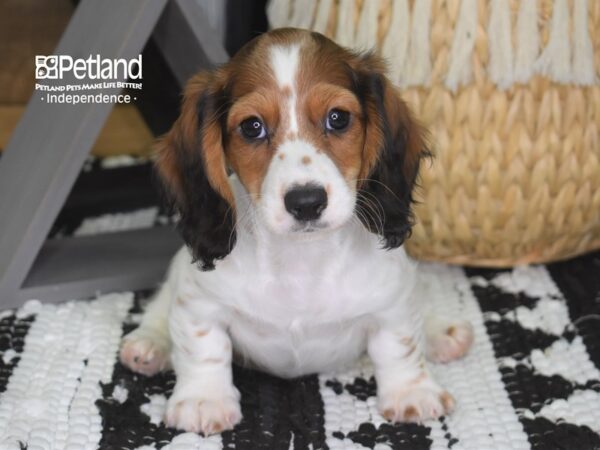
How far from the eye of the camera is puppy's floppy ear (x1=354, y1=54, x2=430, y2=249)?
212cm

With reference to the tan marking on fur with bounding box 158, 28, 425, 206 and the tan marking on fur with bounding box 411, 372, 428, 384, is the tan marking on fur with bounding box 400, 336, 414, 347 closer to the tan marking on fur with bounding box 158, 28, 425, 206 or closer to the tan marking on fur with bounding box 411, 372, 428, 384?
the tan marking on fur with bounding box 411, 372, 428, 384

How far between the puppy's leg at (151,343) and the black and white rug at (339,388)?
0.03 meters

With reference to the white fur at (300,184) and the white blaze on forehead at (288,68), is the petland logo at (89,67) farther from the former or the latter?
the white fur at (300,184)

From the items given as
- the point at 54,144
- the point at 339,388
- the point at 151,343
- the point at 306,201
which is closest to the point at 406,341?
the point at 339,388

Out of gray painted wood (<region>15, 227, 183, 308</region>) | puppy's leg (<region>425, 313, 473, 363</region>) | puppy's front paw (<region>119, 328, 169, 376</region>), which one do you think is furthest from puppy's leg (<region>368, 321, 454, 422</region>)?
gray painted wood (<region>15, 227, 183, 308</region>)

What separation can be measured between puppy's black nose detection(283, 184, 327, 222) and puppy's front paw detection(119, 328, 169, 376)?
0.76 metres

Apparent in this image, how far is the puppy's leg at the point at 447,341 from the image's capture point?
2518 mm

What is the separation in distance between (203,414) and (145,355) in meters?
0.33

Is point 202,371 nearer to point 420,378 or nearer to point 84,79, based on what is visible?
point 420,378

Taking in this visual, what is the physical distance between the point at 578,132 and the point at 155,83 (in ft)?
5.26

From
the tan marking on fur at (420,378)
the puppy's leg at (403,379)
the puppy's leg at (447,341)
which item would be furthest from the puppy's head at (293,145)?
the puppy's leg at (447,341)

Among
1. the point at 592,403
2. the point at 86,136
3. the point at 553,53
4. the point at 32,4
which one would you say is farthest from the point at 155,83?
the point at 592,403

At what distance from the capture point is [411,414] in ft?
7.33

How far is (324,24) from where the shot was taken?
275 centimetres
